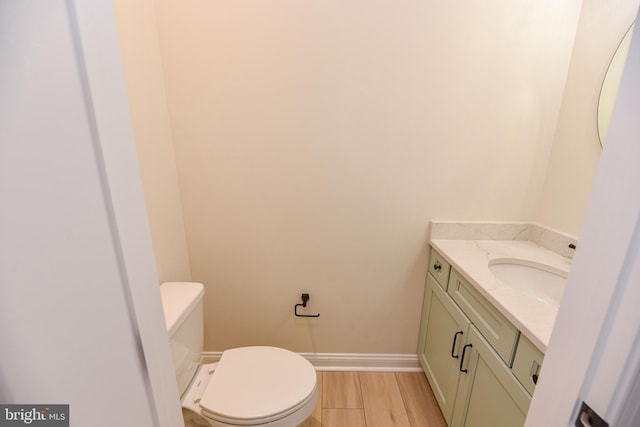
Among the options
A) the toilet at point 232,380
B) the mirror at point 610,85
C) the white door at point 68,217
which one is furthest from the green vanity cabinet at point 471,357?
the white door at point 68,217

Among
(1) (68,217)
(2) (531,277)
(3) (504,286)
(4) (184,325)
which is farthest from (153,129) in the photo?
(2) (531,277)

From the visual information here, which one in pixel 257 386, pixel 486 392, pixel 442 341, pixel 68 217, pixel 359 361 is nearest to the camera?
pixel 68 217

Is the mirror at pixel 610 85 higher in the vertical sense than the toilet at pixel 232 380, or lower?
higher

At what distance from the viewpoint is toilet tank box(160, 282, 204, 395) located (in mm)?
980

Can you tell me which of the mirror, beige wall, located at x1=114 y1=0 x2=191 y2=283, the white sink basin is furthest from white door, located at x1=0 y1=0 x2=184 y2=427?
the mirror

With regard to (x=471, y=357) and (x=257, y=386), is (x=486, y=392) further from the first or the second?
(x=257, y=386)

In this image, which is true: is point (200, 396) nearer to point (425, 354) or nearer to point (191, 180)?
point (191, 180)

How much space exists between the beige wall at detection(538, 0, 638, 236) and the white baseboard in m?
1.13

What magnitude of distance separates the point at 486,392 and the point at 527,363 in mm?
287

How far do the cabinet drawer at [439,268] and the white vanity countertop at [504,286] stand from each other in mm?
47

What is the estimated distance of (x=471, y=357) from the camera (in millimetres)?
1047

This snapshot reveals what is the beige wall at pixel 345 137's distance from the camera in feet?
3.89

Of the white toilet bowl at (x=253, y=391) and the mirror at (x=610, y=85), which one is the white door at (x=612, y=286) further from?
the mirror at (x=610, y=85)

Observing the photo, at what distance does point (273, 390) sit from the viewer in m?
1.03
